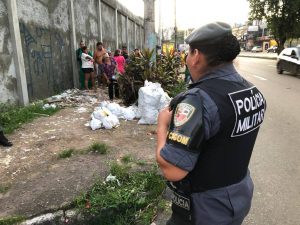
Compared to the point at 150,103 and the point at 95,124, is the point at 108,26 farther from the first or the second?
the point at 95,124

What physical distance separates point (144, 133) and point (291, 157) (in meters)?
2.50

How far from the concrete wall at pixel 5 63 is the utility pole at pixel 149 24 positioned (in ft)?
10.8

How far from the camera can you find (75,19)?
37.9 feet

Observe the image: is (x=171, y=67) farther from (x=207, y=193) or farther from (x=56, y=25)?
(x=207, y=193)

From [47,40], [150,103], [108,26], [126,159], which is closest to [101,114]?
[150,103]

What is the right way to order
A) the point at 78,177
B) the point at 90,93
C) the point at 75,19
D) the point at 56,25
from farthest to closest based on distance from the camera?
1. the point at 75,19
2. the point at 90,93
3. the point at 56,25
4. the point at 78,177

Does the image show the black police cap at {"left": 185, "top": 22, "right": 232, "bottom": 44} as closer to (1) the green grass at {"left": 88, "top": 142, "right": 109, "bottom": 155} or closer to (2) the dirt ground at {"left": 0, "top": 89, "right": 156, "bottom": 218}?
(2) the dirt ground at {"left": 0, "top": 89, "right": 156, "bottom": 218}

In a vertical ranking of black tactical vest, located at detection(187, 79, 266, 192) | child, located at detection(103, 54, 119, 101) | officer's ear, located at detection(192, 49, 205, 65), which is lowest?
child, located at detection(103, 54, 119, 101)

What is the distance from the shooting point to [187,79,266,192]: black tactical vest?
1.41 meters

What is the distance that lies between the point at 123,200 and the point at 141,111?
3.81 meters

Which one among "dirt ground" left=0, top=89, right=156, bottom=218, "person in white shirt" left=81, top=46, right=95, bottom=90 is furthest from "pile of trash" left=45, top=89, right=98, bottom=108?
"dirt ground" left=0, top=89, right=156, bottom=218

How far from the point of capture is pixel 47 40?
30.9 ft

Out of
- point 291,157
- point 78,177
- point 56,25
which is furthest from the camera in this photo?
point 56,25

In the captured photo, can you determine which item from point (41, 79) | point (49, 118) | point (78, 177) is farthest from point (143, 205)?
point (41, 79)
